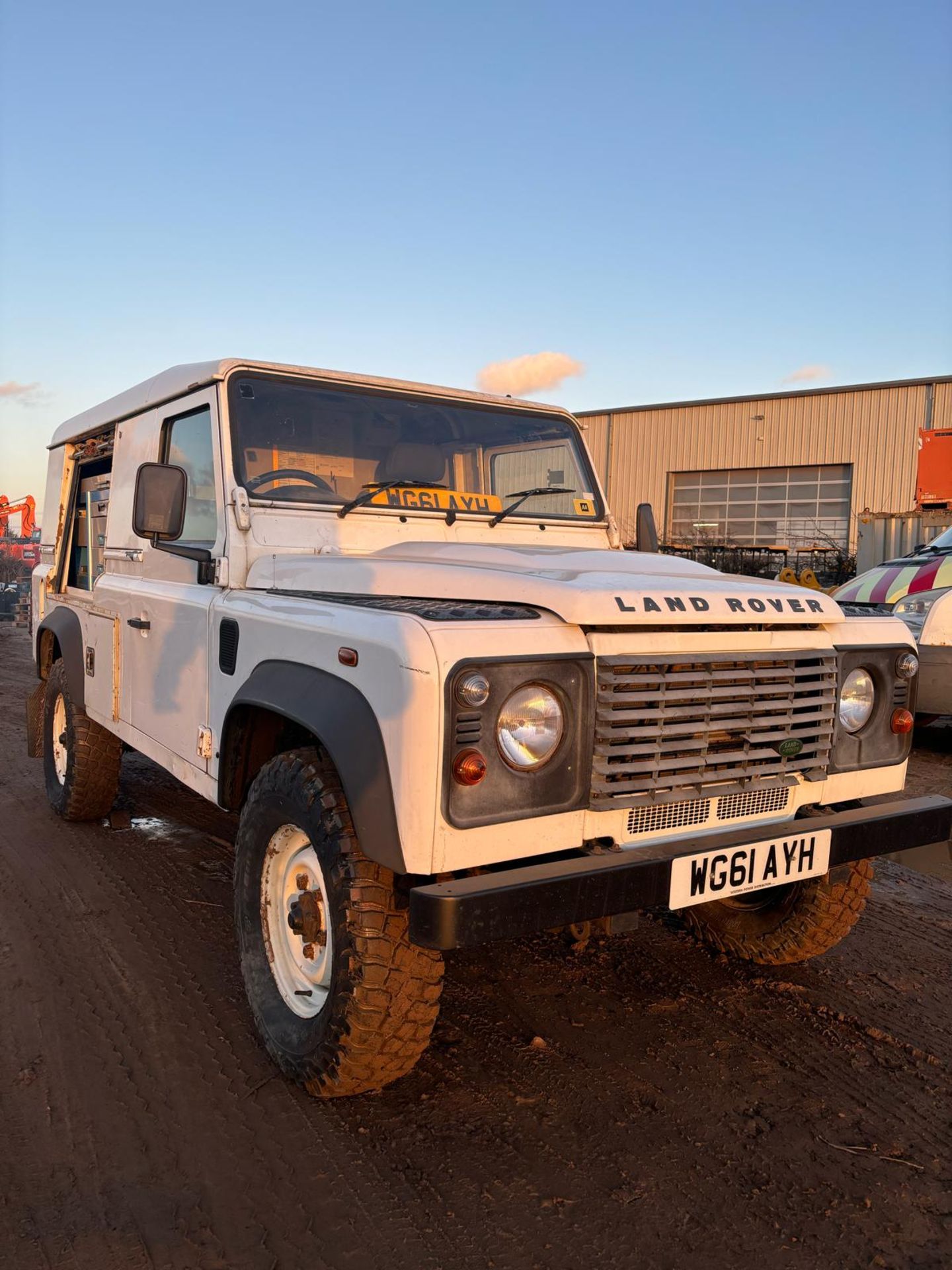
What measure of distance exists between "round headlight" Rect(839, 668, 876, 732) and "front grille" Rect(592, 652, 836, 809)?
0.14 m

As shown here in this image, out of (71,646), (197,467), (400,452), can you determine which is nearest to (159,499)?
(197,467)

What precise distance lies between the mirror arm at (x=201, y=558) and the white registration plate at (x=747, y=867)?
196cm

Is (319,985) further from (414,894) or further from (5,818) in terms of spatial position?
(5,818)

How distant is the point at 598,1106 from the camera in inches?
102

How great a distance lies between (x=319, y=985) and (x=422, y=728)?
3.34ft

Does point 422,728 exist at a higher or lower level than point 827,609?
lower

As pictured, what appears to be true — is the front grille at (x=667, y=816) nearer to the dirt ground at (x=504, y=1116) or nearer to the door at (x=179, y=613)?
the dirt ground at (x=504, y=1116)

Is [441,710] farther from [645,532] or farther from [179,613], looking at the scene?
[645,532]

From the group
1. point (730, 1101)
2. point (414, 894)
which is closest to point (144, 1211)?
point (414, 894)

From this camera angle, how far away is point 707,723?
98.4 inches

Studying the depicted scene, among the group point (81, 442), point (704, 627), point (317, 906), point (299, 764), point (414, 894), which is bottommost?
point (317, 906)

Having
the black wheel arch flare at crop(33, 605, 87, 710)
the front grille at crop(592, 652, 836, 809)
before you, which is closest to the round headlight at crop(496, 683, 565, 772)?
the front grille at crop(592, 652, 836, 809)

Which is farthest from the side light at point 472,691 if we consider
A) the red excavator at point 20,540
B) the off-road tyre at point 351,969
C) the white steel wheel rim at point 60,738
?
the red excavator at point 20,540

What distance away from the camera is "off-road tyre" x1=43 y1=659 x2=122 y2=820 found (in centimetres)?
489
